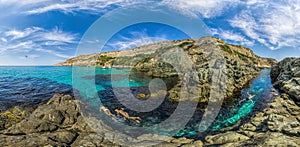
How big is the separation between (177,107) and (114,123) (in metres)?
7.99

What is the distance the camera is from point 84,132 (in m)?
13.3

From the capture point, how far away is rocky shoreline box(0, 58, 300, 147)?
10531mm

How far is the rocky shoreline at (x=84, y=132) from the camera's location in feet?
34.6

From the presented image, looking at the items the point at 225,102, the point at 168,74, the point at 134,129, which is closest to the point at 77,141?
the point at 134,129

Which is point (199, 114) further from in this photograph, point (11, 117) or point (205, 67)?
point (11, 117)

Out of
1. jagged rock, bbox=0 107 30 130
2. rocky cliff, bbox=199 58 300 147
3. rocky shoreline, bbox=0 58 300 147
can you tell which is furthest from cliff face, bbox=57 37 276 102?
jagged rock, bbox=0 107 30 130

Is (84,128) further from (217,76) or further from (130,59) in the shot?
(130,59)

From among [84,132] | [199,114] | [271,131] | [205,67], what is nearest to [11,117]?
[84,132]

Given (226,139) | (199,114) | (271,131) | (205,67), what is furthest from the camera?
(205,67)

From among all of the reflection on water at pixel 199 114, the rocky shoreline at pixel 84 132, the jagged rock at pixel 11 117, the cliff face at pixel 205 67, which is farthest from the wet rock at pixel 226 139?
the jagged rock at pixel 11 117

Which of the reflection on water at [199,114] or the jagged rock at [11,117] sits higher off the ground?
the jagged rock at [11,117]

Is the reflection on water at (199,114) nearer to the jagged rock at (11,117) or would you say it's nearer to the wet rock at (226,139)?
the wet rock at (226,139)

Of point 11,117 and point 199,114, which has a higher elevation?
point 11,117

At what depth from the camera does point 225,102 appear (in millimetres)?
23156
